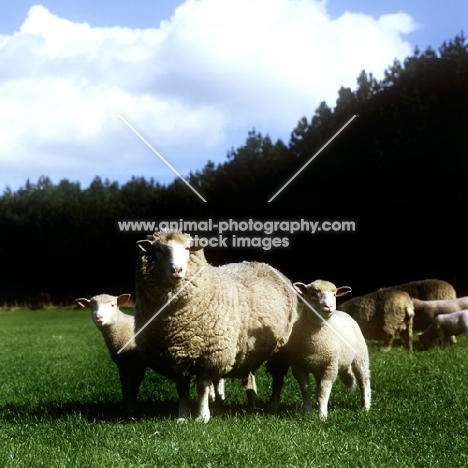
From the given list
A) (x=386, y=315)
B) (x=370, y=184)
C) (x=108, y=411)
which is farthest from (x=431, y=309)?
(x=370, y=184)

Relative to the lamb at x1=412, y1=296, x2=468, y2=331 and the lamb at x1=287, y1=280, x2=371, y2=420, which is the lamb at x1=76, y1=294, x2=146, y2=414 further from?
the lamb at x1=412, y1=296, x2=468, y2=331

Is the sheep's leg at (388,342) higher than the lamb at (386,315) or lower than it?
lower

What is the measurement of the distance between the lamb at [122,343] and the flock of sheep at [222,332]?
0.05 feet

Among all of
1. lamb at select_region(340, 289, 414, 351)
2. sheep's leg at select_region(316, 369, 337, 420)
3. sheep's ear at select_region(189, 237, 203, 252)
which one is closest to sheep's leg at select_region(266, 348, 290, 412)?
sheep's leg at select_region(316, 369, 337, 420)

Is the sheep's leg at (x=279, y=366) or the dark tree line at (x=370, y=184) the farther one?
the dark tree line at (x=370, y=184)

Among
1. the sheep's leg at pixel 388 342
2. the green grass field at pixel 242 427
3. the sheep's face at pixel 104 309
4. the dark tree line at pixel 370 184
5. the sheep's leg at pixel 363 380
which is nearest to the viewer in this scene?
the green grass field at pixel 242 427

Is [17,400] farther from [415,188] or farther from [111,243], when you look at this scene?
[111,243]

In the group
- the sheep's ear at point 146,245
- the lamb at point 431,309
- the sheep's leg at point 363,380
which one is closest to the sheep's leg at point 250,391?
the sheep's leg at point 363,380

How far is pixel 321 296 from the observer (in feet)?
21.9

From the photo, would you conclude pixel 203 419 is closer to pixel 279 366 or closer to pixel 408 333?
pixel 279 366

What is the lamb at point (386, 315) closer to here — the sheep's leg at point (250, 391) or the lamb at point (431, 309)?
the lamb at point (431, 309)

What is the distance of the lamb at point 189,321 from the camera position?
6.70m

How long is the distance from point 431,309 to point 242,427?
8.50 meters

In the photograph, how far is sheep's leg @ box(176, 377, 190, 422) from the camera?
6645 mm
